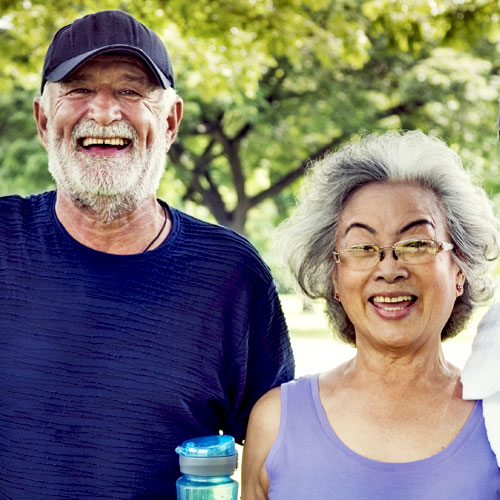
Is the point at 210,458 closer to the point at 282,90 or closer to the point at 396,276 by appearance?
the point at 396,276

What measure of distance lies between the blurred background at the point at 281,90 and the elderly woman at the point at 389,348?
3.94 metres

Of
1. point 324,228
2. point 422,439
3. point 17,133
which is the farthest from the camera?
point 17,133

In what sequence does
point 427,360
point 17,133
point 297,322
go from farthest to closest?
1. point 297,322
2. point 17,133
3. point 427,360

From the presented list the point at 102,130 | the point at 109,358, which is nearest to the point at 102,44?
the point at 102,130

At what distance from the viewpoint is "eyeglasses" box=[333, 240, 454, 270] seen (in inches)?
98.9

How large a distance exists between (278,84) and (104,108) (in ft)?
49.5

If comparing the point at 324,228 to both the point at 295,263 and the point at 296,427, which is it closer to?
the point at 295,263

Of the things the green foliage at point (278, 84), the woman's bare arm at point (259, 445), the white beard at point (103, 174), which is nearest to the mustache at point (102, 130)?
the white beard at point (103, 174)

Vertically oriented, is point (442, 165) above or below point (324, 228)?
above

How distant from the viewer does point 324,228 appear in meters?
2.79

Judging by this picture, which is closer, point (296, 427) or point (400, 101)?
point (296, 427)

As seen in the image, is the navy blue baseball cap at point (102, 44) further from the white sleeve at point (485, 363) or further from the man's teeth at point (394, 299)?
the white sleeve at point (485, 363)

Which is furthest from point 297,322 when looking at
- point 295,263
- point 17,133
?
point 295,263

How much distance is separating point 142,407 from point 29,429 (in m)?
0.36
